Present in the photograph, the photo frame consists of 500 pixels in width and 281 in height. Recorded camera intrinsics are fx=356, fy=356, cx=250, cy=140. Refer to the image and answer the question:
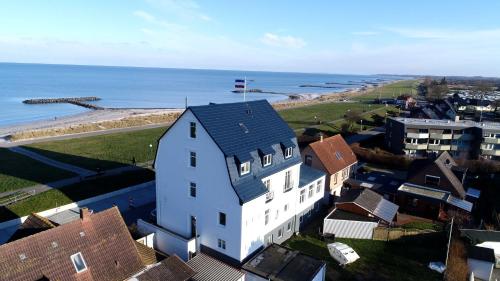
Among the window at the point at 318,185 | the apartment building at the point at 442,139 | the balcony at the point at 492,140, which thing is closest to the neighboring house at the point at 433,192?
the window at the point at 318,185

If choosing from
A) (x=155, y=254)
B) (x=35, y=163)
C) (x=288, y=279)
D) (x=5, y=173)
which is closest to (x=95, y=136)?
(x=35, y=163)

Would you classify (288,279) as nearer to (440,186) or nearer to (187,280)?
(187,280)

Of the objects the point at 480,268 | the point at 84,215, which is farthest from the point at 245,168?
the point at 480,268

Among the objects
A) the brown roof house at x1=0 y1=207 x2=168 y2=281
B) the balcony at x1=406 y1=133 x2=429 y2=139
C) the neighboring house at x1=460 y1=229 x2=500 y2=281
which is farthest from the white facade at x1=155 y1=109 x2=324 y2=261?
the balcony at x1=406 y1=133 x2=429 y2=139

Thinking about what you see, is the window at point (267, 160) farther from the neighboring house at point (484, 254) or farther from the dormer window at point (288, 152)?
the neighboring house at point (484, 254)

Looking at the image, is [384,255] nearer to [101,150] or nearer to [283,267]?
[283,267]

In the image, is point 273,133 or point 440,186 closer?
point 273,133
